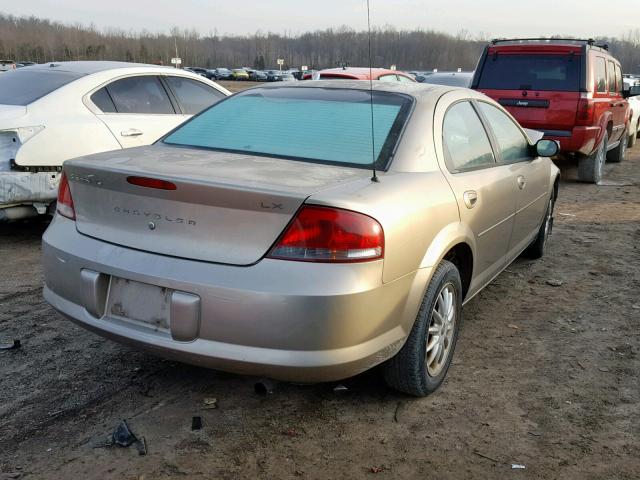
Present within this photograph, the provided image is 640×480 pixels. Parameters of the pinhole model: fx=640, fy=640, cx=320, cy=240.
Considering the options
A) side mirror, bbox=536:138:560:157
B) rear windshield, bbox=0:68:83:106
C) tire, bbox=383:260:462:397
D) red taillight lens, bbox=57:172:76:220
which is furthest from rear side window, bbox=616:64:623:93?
red taillight lens, bbox=57:172:76:220

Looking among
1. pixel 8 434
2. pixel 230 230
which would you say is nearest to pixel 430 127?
pixel 230 230

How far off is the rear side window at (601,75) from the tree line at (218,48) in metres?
69.4

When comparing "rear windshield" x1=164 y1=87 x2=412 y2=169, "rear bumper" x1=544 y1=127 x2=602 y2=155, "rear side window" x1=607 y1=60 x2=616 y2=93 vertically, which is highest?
"rear side window" x1=607 y1=60 x2=616 y2=93

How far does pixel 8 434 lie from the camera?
277 cm

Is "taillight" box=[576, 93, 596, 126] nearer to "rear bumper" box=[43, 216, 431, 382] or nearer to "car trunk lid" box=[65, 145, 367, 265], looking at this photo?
"car trunk lid" box=[65, 145, 367, 265]

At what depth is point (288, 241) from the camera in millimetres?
2498

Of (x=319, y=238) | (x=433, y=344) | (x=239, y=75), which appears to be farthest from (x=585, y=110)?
(x=239, y=75)

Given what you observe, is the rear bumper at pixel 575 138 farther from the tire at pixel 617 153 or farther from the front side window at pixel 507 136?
the front side window at pixel 507 136

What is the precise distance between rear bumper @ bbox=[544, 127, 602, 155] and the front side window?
4348 mm

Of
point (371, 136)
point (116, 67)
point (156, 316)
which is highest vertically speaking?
point (116, 67)

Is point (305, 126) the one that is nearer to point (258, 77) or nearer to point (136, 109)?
point (136, 109)

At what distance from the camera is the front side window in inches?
167

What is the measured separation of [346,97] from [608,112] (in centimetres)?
760

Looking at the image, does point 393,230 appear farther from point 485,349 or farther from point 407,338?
point 485,349
